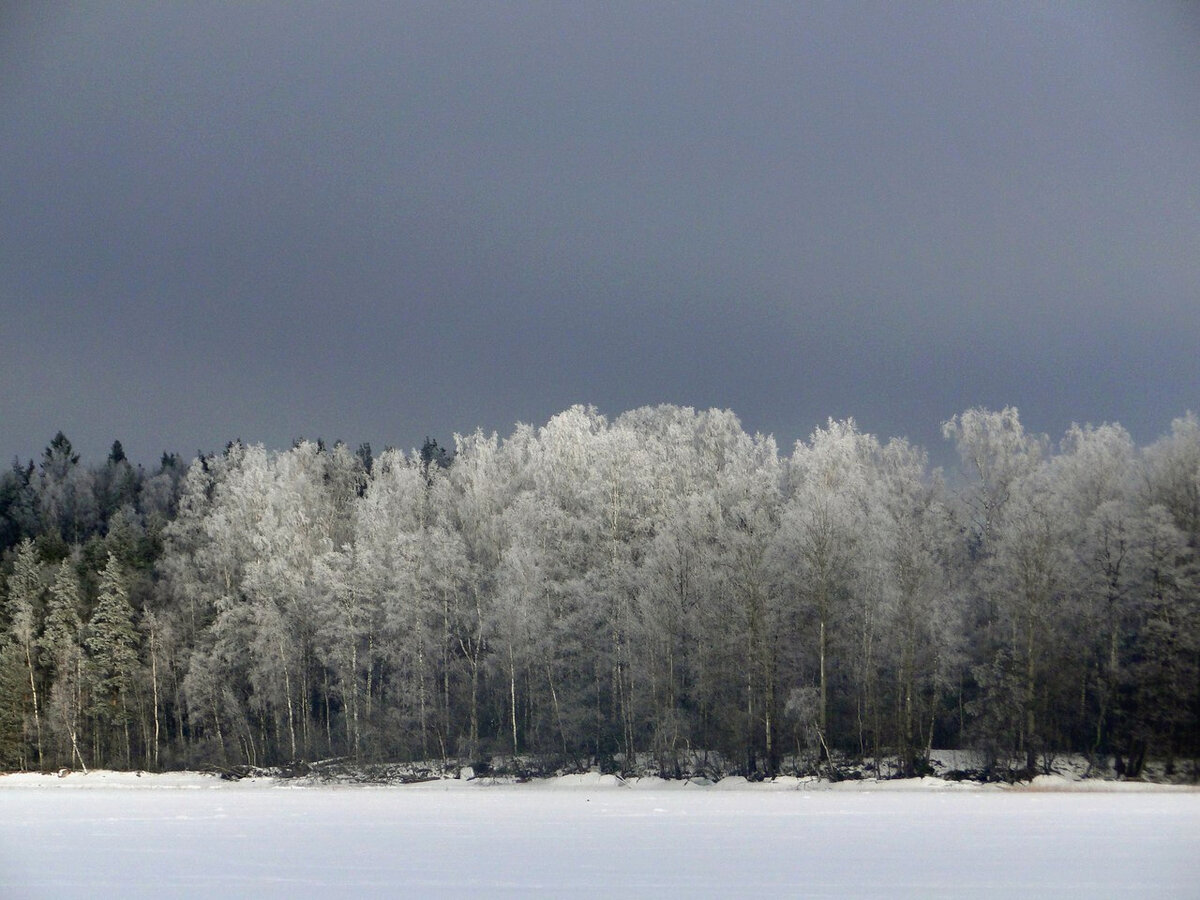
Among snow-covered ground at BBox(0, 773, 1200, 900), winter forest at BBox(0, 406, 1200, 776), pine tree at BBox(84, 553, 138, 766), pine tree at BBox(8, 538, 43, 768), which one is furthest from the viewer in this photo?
pine tree at BBox(8, 538, 43, 768)

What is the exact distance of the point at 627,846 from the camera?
23.9 m

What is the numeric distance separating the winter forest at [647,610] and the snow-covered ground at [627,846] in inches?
257

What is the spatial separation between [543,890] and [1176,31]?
99.4 ft

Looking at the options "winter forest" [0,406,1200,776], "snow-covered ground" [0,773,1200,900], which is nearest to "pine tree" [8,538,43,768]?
"winter forest" [0,406,1200,776]

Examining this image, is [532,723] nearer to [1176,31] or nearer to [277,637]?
[277,637]

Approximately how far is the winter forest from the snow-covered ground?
6.54 m

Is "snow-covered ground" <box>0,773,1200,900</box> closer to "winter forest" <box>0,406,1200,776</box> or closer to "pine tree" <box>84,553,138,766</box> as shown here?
"winter forest" <box>0,406,1200,776</box>

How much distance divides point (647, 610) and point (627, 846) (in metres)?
27.7

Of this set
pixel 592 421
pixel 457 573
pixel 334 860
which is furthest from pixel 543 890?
pixel 592 421

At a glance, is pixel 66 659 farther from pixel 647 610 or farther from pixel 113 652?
pixel 647 610

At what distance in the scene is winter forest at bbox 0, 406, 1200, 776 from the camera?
4622 centimetres

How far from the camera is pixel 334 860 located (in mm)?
22266

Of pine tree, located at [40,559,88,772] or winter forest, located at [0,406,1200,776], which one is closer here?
winter forest, located at [0,406,1200,776]

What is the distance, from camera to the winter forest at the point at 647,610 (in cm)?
4622
